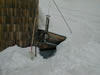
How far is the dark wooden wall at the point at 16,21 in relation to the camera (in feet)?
11.2

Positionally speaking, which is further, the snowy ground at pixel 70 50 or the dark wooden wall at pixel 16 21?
the dark wooden wall at pixel 16 21

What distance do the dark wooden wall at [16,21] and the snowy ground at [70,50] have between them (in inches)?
9.4

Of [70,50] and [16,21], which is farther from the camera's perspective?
[16,21]

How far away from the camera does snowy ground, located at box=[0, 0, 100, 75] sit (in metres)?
2.89

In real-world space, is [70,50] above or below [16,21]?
below

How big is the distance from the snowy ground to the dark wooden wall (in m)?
0.24

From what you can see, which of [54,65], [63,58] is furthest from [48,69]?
[63,58]

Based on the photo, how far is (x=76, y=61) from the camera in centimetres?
311

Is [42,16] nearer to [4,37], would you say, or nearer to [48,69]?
[4,37]

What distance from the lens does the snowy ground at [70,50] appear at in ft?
9.48

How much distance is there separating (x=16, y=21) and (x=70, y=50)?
167cm

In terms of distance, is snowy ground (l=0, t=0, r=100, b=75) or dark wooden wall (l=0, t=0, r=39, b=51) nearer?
snowy ground (l=0, t=0, r=100, b=75)

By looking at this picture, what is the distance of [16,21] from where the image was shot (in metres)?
3.56

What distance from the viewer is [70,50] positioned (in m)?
3.43
